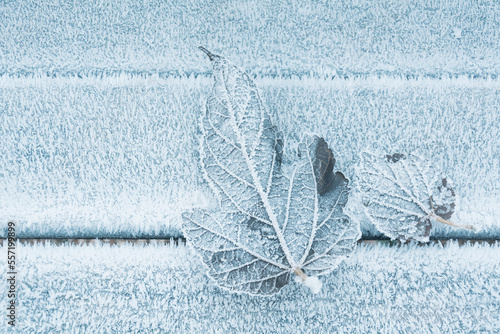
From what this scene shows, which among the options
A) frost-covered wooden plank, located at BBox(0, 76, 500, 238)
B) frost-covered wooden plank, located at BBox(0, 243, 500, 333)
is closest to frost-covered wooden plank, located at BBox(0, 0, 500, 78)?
frost-covered wooden plank, located at BBox(0, 76, 500, 238)

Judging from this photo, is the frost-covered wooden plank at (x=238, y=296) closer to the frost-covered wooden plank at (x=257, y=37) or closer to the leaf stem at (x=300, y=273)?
the leaf stem at (x=300, y=273)

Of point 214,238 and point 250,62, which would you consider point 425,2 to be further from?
point 214,238

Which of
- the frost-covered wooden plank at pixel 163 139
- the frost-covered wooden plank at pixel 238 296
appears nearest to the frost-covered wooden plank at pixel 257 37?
the frost-covered wooden plank at pixel 163 139

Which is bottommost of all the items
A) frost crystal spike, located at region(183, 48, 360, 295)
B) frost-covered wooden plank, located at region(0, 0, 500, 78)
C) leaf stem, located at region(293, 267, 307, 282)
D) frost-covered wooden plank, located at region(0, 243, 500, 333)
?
→ frost-covered wooden plank, located at region(0, 243, 500, 333)

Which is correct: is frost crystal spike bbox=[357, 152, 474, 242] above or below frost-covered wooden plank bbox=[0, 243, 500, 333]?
above

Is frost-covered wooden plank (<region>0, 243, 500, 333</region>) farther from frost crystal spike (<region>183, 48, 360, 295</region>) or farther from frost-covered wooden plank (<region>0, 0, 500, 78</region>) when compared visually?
frost-covered wooden plank (<region>0, 0, 500, 78</region>)

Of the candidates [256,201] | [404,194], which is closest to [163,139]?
[256,201]

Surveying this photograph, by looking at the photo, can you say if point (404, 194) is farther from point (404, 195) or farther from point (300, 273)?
point (300, 273)
